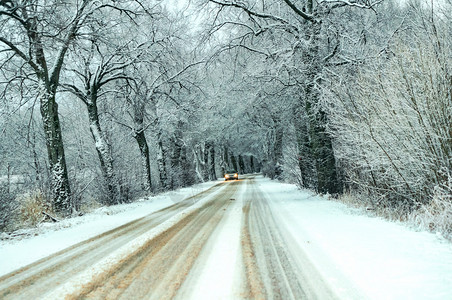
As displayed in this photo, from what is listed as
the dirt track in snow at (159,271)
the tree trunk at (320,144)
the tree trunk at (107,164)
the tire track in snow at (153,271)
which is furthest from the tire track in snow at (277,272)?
the tree trunk at (107,164)

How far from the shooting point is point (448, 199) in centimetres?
457

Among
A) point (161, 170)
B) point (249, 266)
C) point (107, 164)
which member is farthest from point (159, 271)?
point (161, 170)

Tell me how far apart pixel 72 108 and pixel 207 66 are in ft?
71.7

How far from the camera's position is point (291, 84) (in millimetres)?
11094

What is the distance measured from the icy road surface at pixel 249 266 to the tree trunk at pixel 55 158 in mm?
3829

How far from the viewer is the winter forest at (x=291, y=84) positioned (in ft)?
17.3

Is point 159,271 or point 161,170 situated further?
point 161,170

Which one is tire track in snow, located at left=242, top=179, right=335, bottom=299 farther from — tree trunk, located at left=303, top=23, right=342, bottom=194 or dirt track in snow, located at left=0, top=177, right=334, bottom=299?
tree trunk, located at left=303, top=23, right=342, bottom=194

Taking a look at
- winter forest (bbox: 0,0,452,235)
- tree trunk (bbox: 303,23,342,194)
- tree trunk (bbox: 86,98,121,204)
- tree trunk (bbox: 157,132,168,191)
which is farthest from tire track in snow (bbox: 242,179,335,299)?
tree trunk (bbox: 157,132,168,191)

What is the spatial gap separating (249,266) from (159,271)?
1092mm

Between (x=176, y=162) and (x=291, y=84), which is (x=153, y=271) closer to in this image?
(x=291, y=84)

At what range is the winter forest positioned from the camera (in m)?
5.28

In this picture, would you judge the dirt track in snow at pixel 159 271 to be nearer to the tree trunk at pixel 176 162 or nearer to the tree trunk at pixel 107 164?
the tree trunk at pixel 107 164

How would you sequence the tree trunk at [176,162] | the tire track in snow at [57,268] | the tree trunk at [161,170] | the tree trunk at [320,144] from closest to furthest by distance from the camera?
the tire track in snow at [57,268], the tree trunk at [320,144], the tree trunk at [161,170], the tree trunk at [176,162]
